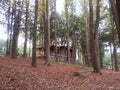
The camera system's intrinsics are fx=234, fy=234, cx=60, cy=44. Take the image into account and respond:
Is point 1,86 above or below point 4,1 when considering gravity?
below

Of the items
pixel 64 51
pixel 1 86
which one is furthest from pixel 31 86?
pixel 64 51

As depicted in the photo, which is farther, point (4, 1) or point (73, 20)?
point (73, 20)

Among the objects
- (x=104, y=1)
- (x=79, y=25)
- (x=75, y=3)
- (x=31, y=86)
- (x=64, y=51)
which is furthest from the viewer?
(x=64, y=51)

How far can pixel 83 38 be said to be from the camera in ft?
141

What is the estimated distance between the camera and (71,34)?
142 ft

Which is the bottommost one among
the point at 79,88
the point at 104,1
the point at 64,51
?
the point at 79,88

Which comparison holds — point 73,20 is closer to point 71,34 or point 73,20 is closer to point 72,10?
point 72,10

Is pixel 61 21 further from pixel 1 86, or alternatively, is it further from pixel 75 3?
pixel 1 86

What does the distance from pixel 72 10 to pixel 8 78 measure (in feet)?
93.9

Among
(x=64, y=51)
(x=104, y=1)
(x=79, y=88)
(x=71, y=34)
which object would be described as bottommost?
(x=79, y=88)

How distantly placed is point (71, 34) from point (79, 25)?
3119mm

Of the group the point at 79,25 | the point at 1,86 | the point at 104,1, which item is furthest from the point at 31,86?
the point at 79,25

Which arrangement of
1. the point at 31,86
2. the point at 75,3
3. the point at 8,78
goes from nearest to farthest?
the point at 31,86, the point at 8,78, the point at 75,3

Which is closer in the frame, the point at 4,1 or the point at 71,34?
the point at 4,1
